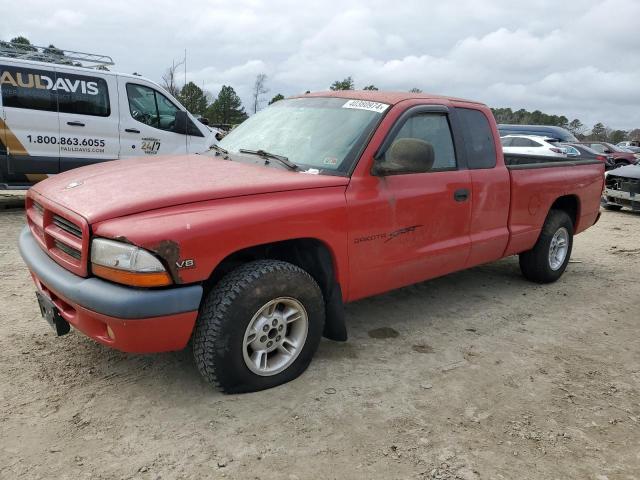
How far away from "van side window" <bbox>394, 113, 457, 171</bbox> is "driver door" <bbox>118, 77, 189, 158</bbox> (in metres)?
5.02

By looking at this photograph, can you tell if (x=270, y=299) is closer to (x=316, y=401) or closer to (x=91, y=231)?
(x=316, y=401)

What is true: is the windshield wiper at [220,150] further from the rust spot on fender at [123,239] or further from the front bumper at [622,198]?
the front bumper at [622,198]

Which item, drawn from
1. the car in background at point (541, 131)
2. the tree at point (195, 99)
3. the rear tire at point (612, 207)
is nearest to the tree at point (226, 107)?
the tree at point (195, 99)

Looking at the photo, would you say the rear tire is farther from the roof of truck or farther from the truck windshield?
the truck windshield

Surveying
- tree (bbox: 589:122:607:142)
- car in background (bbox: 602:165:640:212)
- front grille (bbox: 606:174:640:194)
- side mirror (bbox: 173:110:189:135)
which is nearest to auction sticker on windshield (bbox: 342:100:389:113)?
side mirror (bbox: 173:110:189:135)

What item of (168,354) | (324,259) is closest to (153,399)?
(168,354)

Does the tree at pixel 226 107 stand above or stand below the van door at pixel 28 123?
above

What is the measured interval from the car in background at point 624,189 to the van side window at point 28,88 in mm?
9932

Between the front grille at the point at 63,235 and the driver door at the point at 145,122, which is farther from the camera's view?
the driver door at the point at 145,122

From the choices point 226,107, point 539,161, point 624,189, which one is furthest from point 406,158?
point 226,107

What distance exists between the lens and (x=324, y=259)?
10.5ft

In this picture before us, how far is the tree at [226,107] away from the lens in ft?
151

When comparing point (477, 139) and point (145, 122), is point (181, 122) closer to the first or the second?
point (145, 122)

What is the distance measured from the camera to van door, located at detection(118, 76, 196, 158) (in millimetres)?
8094
